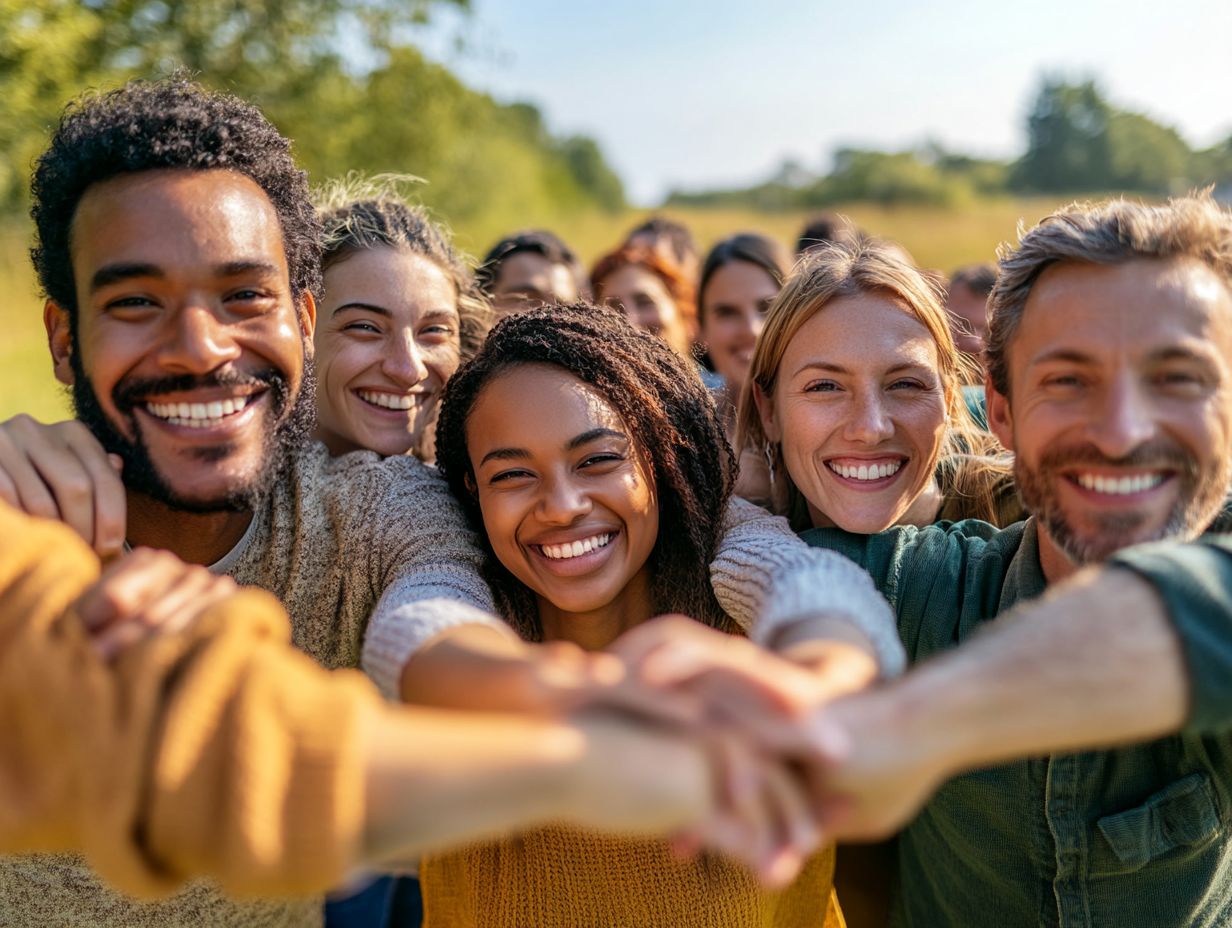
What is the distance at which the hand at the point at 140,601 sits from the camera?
1.33 m

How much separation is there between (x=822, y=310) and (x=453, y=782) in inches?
75.0

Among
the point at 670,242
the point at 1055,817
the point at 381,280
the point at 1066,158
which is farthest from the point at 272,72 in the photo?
the point at 1066,158

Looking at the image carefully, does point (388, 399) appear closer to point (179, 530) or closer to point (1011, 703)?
point (179, 530)

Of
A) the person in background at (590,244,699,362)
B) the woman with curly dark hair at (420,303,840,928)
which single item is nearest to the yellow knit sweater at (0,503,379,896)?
the woman with curly dark hair at (420,303,840,928)

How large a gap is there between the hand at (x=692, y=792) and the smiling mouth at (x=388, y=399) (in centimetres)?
211

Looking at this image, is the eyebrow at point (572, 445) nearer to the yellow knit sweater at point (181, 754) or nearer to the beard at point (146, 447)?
→ the beard at point (146, 447)

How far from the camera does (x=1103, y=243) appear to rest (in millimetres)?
1936

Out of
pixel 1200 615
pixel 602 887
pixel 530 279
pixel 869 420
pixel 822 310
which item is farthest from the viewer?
pixel 530 279

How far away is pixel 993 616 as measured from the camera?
2.16 m

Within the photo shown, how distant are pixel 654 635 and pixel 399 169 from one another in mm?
18983

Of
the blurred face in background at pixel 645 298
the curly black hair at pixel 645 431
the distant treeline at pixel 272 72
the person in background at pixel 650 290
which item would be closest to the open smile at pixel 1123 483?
the curly black hair at pixel 645 431

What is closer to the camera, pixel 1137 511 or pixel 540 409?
pixel 1137 511

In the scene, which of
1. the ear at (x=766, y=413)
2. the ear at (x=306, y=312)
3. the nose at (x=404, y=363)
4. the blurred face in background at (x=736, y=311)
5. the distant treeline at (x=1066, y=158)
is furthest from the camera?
the distant treeline at (x=1066, y=158)

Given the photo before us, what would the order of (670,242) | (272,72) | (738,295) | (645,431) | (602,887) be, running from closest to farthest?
(602,887)
(645,431)
(738,295)
(670,242)
(272,72)
